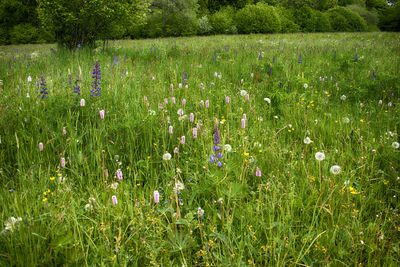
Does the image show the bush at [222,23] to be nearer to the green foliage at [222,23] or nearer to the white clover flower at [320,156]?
the green foliage at [222,23]

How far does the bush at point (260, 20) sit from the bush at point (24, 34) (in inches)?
940

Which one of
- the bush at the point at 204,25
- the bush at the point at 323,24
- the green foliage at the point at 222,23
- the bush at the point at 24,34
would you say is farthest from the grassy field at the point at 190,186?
the bush at the point at 323,24

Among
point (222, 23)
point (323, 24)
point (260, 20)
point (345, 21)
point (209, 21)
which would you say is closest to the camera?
point (260, 20)

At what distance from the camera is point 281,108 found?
3428 mm

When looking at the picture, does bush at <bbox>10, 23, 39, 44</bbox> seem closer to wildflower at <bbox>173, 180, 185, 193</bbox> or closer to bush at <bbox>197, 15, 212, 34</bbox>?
bush at <bbox>197, 15, 212, 34</bbox>

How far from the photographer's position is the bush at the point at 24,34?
27.9m

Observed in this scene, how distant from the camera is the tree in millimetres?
7586

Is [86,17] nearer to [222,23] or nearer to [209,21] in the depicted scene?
[222,23]

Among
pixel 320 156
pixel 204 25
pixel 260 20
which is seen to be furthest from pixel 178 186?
pixel 204 25

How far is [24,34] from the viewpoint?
92.8 ft

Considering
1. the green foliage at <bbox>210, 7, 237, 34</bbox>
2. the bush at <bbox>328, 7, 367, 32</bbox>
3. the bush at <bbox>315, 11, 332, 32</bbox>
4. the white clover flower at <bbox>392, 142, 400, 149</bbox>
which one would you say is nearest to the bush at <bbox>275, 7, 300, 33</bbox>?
the bush at <bbox>315, 11, 332, 32</bbox>

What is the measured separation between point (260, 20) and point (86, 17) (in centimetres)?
2390

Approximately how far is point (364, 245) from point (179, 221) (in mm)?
1092

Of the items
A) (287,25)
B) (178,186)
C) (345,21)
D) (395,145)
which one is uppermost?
(345,21)
